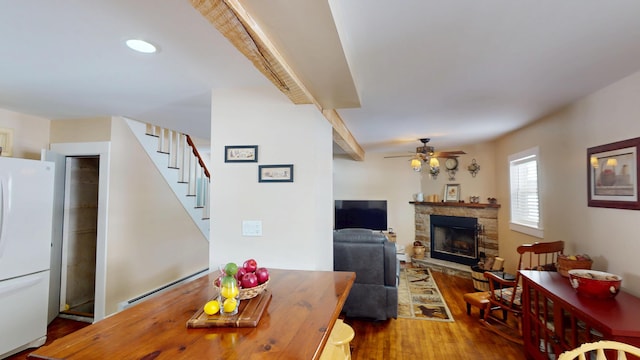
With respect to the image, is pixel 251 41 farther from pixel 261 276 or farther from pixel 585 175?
pixel 585 175

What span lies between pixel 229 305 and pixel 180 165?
11.3 feet

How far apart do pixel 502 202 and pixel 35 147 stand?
6.39 m

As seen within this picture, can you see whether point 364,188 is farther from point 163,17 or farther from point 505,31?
point 163,17

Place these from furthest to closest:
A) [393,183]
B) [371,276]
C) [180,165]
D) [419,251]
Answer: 1. [393,183]
2. [419,251]
3. [180,165]
4. [371,276]

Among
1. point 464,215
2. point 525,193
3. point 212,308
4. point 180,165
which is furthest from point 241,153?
point 464,215

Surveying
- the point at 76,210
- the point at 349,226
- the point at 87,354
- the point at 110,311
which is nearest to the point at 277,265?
the point at 87,354

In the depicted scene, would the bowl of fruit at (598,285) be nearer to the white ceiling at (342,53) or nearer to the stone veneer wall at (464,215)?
the white ceiling at (342,53)

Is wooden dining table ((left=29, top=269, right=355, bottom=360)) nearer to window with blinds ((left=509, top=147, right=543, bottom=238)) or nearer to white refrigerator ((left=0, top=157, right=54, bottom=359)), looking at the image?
white refrigerator ((left=0, top=157, right=54, bottom=359))

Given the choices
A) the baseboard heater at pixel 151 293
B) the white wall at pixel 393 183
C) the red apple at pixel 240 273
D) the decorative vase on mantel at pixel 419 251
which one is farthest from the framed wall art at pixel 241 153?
the decorative vase on mantel at pixel 419 251

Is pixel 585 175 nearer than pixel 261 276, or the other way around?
pixel 261 276

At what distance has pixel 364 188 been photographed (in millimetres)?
6344

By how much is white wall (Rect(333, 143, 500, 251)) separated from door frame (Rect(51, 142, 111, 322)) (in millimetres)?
4273

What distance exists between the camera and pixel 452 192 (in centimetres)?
559

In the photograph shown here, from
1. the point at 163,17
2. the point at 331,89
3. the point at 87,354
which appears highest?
the point at 163,17
